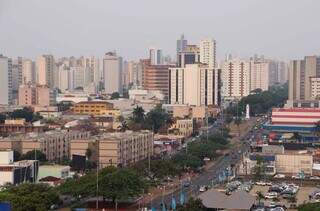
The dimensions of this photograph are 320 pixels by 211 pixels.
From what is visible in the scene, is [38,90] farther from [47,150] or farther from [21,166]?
[21,166]

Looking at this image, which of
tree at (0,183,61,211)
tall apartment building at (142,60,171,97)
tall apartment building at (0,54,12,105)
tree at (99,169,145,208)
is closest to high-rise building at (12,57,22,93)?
tall apartment building at (0,54,12,105)

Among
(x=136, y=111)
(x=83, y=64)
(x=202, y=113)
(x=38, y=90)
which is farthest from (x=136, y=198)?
(x=83, y=64)

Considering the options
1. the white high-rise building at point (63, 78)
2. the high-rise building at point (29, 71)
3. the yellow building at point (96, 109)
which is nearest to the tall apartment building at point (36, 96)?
the yellow building at point (96, 109)

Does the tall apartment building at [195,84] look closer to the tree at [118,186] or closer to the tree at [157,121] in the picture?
the tree at [157,121]

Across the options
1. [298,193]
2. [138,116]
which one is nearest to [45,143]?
[298,193]

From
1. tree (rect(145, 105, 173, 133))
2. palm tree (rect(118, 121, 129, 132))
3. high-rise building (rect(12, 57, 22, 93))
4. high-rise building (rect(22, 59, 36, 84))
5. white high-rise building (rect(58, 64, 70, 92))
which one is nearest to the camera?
palm tree (rect(118, 121, 129, 132))

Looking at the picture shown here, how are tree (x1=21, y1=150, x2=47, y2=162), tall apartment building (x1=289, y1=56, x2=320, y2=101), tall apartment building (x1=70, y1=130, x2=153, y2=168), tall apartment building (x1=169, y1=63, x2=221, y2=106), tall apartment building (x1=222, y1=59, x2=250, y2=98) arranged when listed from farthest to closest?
tall apartment building (x1=222, y1=59, x2=250, y2=98) < tall apartment building (x1=289, y1=56, x2=320, y2=101) < tall apartment building (x1=169, y1=63, x2=221, y2=106) < tall apartment building (x1=70, y1=130, x2=153, y2=168) < tree (x1=21, y1=150, x2=47, y2=162)

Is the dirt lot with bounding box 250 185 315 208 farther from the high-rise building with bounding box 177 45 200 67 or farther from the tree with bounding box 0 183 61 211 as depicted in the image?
the high-rise building with bounding box 177 45 200 67

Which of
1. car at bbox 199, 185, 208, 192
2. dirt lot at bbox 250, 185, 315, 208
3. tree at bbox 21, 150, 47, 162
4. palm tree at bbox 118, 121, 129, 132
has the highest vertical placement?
palm tree at bbox 118, 121, 129, 132
